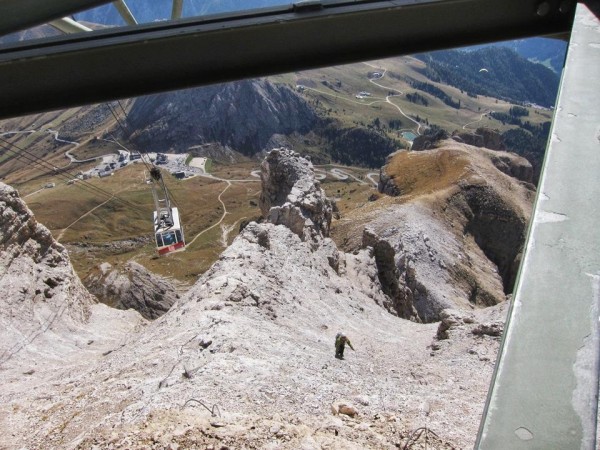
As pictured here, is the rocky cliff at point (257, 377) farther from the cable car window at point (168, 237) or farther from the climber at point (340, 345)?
the cable car window at point (168, 237)

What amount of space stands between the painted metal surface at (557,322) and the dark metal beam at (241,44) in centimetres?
229

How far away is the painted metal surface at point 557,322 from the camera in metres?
1.55

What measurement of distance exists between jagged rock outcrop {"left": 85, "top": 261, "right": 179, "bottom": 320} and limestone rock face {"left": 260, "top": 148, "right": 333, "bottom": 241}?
1575 cm

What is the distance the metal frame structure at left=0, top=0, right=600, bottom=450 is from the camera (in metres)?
1.63

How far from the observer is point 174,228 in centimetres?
4872

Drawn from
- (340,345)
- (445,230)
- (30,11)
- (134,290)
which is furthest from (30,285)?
(445,230)

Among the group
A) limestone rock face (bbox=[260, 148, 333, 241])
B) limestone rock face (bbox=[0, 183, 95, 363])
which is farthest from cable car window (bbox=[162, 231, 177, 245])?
limestone rock face (bbox=[0, 183, 95, 363])

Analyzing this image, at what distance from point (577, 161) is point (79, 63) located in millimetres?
3514

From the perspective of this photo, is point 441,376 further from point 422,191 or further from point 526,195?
point 526,195

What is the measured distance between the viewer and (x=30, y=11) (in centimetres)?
430

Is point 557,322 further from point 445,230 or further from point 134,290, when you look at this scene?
point 445,230

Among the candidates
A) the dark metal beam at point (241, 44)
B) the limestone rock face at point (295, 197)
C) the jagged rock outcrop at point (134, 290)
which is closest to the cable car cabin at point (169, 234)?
the jagged rock outcrop at point (134, 290)

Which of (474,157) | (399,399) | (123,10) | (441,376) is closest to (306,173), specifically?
(441,376)

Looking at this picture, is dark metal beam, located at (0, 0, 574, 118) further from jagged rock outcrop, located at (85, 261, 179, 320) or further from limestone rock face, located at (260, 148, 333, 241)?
jagged rock outcrop, located at (85, 261, 179, 320)
